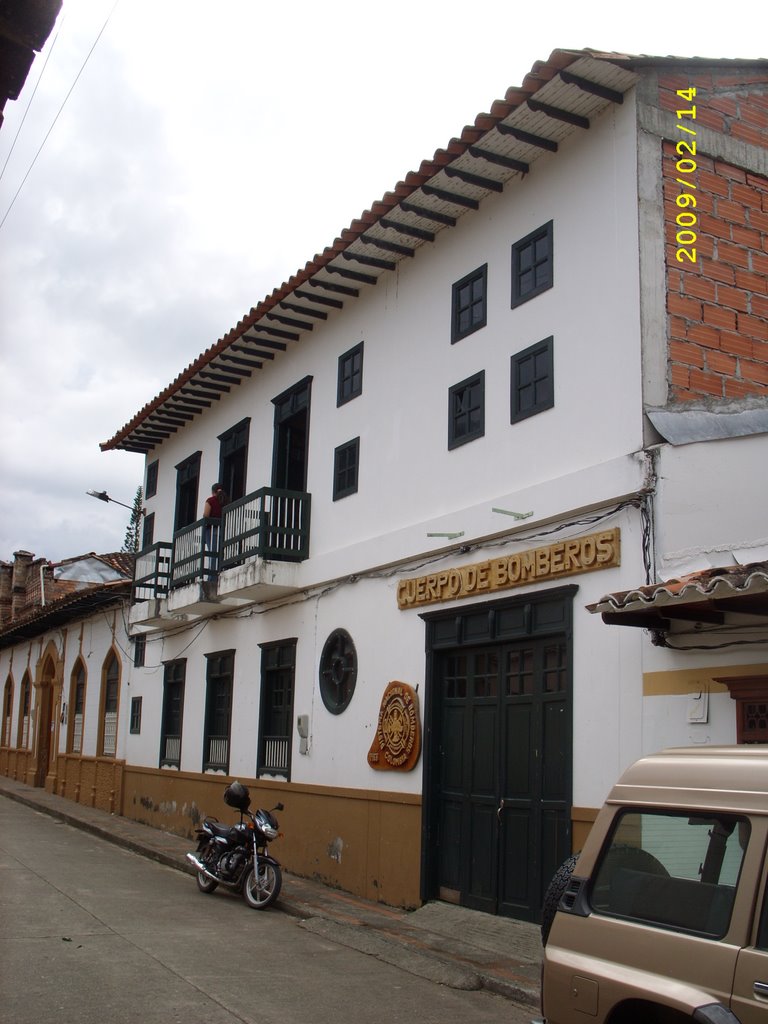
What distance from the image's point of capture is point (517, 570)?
10148 millimetres

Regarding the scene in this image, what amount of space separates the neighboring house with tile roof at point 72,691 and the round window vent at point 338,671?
329 inches

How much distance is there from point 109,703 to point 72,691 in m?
3.47

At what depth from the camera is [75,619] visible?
25.9 metres

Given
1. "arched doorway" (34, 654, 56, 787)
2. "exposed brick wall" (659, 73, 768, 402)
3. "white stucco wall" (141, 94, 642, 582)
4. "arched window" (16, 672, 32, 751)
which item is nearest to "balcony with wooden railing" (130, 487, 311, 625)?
"white stucco wall" (141, 94, 642, 582)

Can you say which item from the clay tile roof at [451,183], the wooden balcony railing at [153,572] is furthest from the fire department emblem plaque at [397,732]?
the wooden balcony railing at [153,572]

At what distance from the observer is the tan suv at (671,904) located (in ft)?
12.7

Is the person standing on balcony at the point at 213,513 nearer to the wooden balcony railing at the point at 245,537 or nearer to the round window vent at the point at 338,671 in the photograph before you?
the wooden balcony railing at the point at 245,537

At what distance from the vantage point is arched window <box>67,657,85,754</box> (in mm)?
24875

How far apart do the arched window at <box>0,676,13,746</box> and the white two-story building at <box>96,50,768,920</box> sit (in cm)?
2117

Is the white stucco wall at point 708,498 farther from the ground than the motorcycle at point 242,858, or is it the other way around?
the white stucco wall at point 708,498

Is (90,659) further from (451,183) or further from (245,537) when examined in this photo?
(451,183)

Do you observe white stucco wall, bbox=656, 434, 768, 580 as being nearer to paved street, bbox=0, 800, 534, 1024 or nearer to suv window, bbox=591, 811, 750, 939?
paved street, bbox=0, 800, 534, 1024

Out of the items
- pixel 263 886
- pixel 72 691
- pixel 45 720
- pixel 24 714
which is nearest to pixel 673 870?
pixel 263 886
